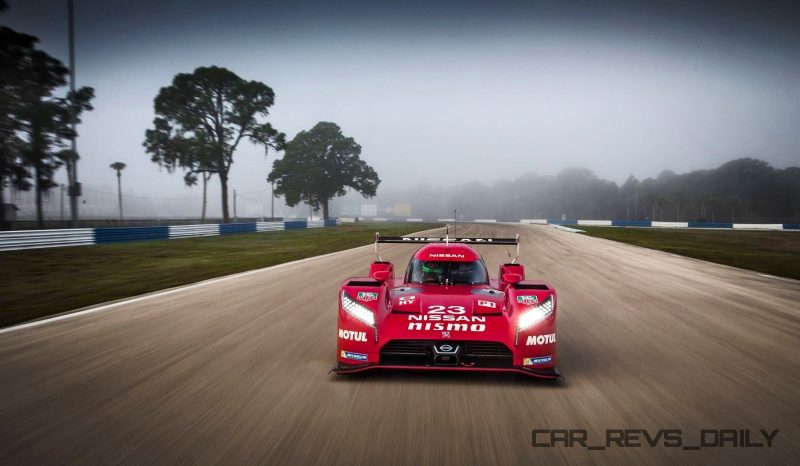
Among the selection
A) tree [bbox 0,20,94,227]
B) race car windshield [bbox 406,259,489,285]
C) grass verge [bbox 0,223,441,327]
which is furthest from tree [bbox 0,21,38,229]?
race car windshield [bbox 406,259,489,285]

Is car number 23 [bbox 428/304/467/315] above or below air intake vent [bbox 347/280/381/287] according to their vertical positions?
below

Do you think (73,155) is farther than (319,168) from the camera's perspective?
No

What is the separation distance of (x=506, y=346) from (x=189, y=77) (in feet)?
151

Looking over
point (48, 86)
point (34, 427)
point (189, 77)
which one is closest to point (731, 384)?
point (34, 427)

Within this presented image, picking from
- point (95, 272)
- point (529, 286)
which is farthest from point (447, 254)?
point (95, 272)

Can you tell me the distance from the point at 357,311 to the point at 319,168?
217 feet

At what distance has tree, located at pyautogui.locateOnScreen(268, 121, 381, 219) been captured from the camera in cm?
7025

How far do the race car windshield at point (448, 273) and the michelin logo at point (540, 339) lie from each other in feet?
5.33

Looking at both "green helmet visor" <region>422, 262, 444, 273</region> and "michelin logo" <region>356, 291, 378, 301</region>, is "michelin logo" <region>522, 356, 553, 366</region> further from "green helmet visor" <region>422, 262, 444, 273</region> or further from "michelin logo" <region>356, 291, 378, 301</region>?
"green helmet visor" <region>422, 262, 444, 273</region>

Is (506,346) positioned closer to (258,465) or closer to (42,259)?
(258,465)

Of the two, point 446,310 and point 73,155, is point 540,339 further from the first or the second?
point 73,155

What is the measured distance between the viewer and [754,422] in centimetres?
404

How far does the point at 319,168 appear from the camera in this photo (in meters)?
69.8

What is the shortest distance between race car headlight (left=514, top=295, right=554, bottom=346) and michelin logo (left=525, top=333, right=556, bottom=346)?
104 millimetres
